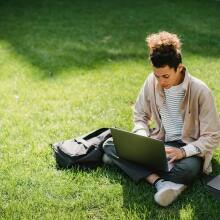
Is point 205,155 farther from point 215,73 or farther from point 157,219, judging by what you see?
point 215,73

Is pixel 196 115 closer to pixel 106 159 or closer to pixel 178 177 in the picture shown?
pixel 178 177

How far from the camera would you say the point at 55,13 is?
10352mm

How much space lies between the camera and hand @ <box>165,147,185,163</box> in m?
4.15

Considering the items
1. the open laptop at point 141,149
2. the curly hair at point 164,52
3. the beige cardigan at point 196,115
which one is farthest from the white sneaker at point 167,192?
the curly hair at point 164,52

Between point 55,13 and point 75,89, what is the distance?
4282 mm

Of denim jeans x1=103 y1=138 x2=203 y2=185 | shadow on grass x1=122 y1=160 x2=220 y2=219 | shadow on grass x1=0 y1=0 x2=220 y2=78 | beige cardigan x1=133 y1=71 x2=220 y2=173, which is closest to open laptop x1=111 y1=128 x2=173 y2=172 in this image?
denim jeans x1=103 y1=138 x2=203 y2=185

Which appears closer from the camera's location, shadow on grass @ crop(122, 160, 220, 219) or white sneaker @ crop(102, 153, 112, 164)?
shadow on grass @ crop(122, 160, 220, 219)

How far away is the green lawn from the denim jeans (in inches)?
3.6

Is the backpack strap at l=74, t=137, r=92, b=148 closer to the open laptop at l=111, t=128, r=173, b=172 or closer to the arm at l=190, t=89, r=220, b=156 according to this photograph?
the open laptop at l=111, t=128, r=173, b=172

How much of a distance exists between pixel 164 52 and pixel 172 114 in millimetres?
614

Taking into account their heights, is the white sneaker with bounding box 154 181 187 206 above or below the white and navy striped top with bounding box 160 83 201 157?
below

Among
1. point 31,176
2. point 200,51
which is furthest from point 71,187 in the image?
point 200,51

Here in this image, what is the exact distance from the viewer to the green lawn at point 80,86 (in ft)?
13.2

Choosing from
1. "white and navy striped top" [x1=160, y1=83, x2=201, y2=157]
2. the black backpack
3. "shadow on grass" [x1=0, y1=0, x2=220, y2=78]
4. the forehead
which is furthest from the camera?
"shadow on grass" [x1=0, y1=0, x2=220, y2=78]
